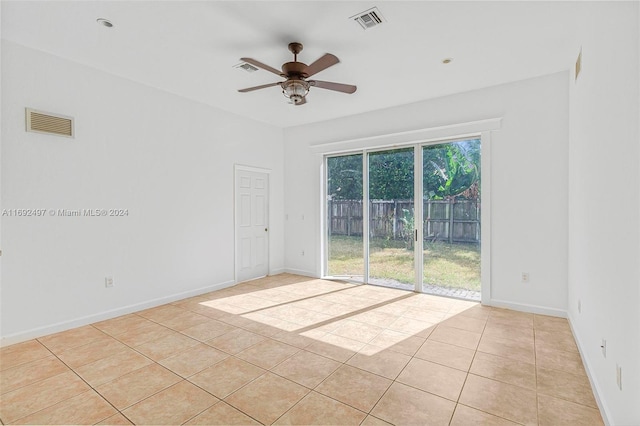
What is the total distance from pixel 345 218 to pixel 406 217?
1168mm

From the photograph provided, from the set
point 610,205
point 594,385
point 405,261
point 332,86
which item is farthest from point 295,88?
point 594,385

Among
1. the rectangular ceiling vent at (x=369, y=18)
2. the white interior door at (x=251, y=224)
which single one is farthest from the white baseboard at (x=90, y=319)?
the rectangular ceiling vent at (x=369, y=18)

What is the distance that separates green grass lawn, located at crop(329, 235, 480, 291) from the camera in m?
4.24

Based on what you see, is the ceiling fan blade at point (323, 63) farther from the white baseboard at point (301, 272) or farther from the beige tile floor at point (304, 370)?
the white baseboard at point (301, 272)

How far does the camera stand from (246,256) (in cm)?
535

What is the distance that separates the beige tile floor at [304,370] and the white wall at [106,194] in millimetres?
394

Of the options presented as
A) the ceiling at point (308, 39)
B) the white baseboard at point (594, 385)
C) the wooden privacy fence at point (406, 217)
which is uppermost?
the ceiling at point (308, 39)

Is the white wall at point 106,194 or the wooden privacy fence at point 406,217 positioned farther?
the wooden privacy fence at point 406,217

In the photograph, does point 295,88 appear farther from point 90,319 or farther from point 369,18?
point 90,319

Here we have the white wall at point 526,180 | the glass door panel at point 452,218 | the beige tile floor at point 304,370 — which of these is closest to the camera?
the beige tile floor at point 304,370

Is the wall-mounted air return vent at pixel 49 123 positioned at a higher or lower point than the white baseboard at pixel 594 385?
higher

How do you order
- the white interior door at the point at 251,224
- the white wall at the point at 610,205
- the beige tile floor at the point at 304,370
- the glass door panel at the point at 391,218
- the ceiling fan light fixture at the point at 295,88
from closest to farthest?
1. the white wall at the point at 610,205
2. the beige tile floor at the point at 304,370
3. the ceiling fan light fixture at the point at 295,88
4. the glass door panel at the point at 391,218
5. the white interior door at the point at 251,224

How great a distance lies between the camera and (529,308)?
3709 millimetres

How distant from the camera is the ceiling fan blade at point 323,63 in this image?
2486 millimetres
